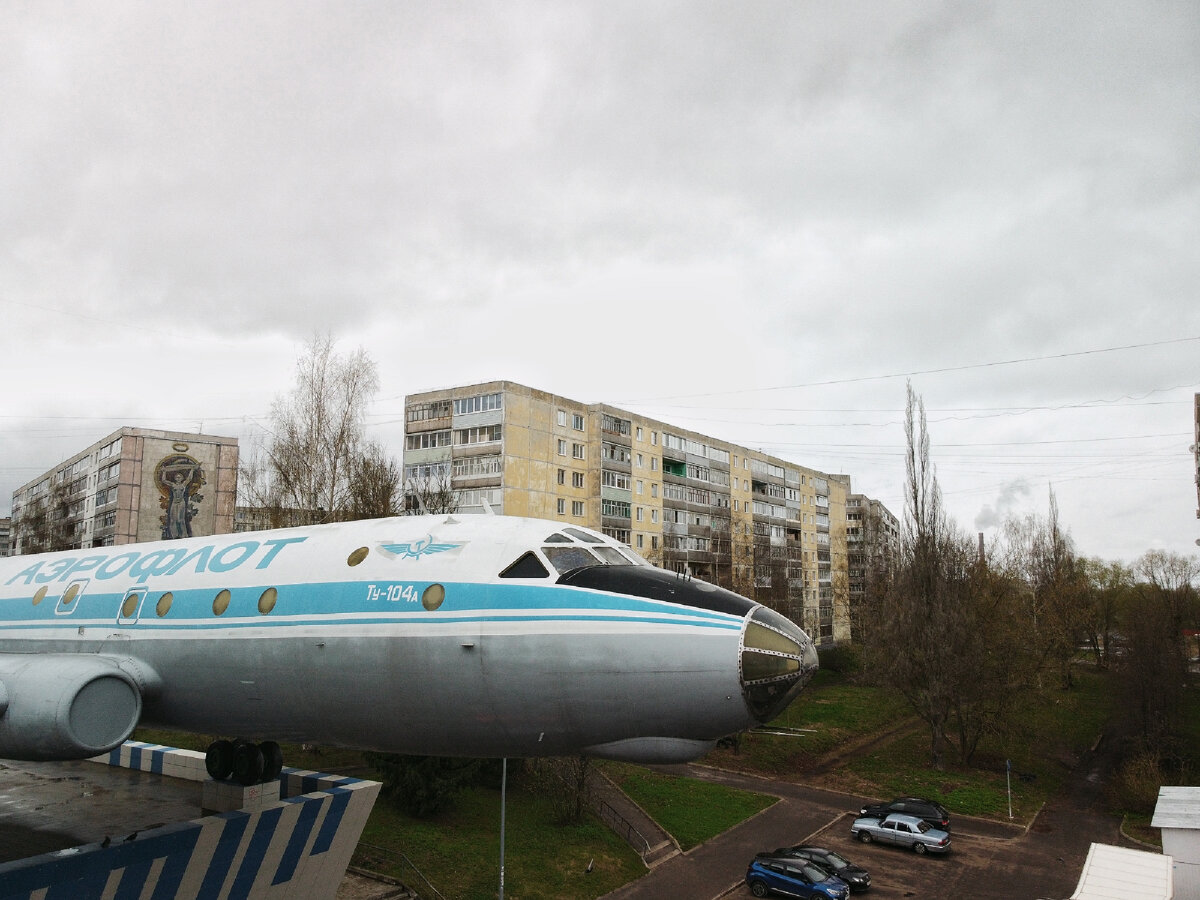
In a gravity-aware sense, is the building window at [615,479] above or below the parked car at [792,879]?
above

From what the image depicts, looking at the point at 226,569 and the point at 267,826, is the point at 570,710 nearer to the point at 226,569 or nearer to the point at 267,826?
the point at 226,569

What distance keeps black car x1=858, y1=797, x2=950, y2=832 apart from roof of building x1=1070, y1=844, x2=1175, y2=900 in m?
9.67

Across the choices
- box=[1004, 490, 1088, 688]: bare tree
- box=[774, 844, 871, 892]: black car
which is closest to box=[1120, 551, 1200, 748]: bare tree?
box=[1004, 490, 1088, 688]: bare tree

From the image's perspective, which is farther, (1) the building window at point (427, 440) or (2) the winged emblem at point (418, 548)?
(1) the building window at point (427, 440)

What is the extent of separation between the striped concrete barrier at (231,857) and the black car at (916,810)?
27046 mm

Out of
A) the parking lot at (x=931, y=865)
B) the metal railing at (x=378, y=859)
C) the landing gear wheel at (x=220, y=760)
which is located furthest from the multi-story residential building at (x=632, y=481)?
the landing gear wheel at (x=220, y=760)

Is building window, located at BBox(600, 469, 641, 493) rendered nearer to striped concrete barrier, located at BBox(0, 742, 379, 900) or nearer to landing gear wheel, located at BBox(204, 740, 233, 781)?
striped concrete barrier, located at BBox(0, 742, 379, 900)

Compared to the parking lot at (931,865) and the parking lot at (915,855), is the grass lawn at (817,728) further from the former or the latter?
the parking lot at (931,865)

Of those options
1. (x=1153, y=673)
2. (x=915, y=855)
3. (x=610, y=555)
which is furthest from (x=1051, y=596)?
(x=610, y=555)

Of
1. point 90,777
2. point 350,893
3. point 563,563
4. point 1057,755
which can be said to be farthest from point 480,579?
point 1057,755

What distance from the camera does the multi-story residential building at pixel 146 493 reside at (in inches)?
2857

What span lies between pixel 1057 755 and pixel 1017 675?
1002cm

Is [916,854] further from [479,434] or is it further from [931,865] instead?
[479,434]

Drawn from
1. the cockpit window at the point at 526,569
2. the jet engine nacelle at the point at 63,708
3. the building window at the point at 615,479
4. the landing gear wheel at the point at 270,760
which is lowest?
the landing gear wheel at the point at 270,760
